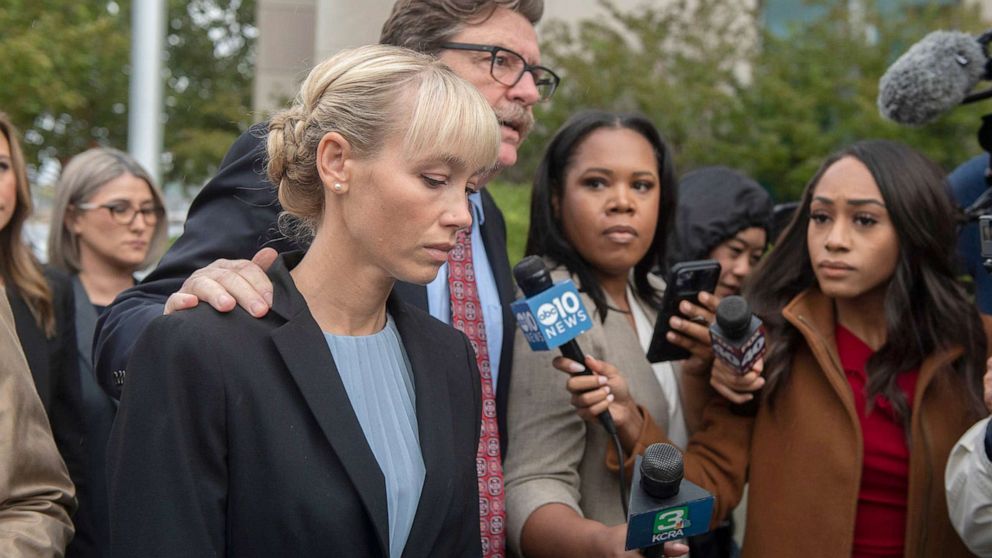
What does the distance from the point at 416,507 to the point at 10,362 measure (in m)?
0.87

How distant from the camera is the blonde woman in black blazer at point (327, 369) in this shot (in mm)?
1949

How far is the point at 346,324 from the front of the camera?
224cm

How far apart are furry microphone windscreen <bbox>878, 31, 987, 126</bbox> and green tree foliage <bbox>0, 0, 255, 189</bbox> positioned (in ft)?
35.8

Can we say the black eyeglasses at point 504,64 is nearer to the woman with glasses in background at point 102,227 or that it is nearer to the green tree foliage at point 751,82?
the woman with glasses in background at point 102,227

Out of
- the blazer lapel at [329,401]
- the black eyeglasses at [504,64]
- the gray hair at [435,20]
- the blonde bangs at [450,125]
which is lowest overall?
the blazer lapel at [329,401]

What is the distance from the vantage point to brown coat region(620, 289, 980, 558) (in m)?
3.02

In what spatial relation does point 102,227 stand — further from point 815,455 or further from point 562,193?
point 815,455

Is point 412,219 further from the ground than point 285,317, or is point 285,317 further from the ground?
point 412,219

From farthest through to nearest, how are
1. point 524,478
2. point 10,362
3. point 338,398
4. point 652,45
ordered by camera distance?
point 652,45 < point 524,478 < point 10,362 < point 338,398

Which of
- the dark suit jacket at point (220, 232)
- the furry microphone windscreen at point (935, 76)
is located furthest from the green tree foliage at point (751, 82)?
the dark suit jacket at point (220, 232)

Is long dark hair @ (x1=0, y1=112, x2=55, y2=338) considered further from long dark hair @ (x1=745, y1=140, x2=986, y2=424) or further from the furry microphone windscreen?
the furry microphone windscreen

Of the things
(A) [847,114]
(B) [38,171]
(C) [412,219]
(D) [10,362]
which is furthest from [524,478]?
(B) [38,171]

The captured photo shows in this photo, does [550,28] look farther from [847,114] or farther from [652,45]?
[847,114]

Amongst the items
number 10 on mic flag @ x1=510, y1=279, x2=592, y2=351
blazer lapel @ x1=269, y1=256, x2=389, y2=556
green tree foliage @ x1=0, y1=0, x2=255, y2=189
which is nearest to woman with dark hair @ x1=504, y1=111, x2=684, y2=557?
number 10 on mic flag @ x1=510, y1=279, x2=592, y2=351
